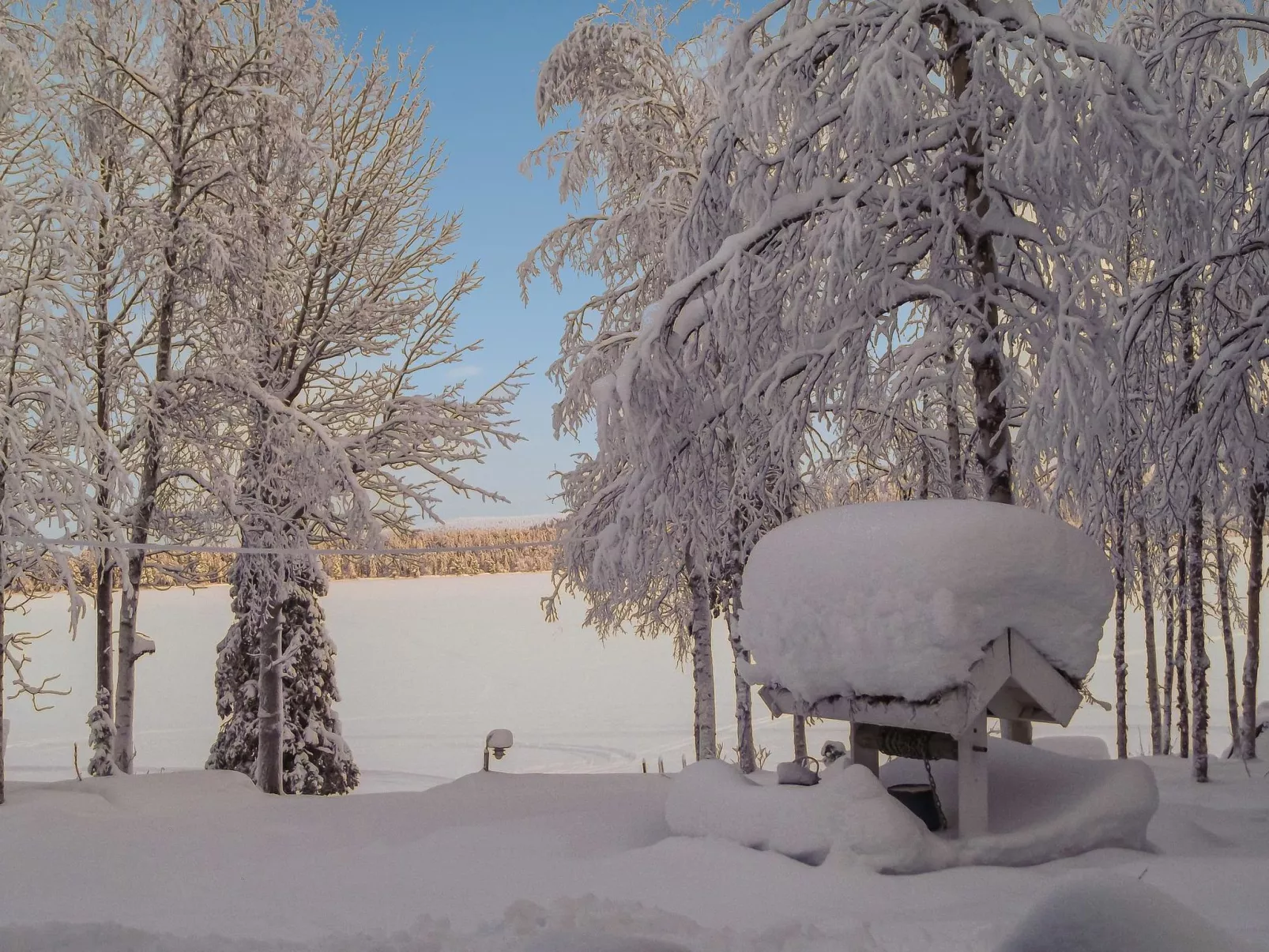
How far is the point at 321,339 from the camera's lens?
1090 cm

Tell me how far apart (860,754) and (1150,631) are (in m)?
8.06

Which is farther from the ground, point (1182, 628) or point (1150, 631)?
point (1182, 628)

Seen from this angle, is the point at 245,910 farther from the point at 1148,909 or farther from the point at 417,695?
the point at 417,695

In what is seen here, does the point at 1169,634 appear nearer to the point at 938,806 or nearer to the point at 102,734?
the point at 938,806

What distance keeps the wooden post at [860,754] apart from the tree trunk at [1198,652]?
4.50 metres

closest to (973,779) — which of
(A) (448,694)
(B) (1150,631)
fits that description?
(B) (1150,631)

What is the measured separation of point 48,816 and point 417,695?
689 inches

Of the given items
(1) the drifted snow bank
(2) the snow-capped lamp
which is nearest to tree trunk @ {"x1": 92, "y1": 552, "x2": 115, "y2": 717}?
(2) the snow-capped lamp

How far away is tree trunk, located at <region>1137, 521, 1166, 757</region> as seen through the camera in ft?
37.1

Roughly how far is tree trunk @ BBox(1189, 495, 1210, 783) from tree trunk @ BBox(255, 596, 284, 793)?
8975 millimetres

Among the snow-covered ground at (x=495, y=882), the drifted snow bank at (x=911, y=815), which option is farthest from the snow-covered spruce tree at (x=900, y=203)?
the snow-covered ground at (x=495, y=882)

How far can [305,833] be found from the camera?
23.0ft

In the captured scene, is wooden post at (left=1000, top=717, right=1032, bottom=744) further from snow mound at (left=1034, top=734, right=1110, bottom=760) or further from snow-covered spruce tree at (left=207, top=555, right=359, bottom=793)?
snow-covered spruce tree at (left=207, top=555, right=359, bottom=793)

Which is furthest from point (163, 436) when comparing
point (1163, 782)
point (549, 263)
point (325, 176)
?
point (1163, 782)
